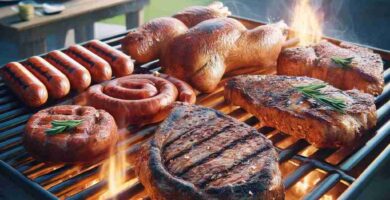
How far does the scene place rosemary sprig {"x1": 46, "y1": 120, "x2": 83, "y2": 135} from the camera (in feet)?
8.63

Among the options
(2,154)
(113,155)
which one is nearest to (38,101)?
(2,154)

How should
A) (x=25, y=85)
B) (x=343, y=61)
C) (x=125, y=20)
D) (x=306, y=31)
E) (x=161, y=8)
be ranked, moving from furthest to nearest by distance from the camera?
(x=161, y=8)
(x=125, y=20)
(x=306, y=31)
(x=343, y=61)
(x=25, y=85)

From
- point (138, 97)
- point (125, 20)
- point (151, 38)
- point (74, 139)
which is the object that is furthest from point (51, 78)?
point (125, 20)

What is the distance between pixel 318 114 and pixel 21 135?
1.96m

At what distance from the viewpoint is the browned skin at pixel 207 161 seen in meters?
2.13

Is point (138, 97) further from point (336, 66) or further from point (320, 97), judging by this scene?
point (336, 66)

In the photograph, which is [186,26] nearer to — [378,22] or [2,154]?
[2,154]

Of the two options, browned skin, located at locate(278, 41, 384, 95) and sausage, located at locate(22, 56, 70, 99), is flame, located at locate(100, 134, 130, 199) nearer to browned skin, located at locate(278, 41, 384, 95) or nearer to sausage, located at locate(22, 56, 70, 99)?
sausage, located at locate(22, 56, 70, 99)

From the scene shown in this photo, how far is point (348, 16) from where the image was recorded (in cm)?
1102

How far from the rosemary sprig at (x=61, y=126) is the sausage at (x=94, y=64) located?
2.87 feet

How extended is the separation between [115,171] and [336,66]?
207 centimetres

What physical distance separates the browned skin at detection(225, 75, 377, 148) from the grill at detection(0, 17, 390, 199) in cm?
8

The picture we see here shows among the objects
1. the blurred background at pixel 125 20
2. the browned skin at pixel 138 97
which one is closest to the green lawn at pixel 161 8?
the blurred background at pixel 125 20

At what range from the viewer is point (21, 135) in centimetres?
297
